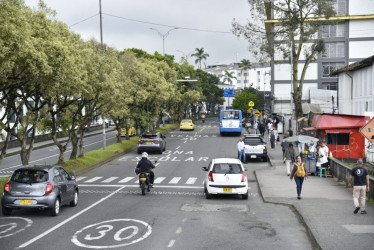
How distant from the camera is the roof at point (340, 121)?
32.6 metres

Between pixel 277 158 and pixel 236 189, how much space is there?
16.6 meters

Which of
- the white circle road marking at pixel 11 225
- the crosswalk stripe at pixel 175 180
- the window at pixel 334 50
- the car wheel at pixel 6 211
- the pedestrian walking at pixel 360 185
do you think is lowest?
the crosswalk stripe at pixel 175 180

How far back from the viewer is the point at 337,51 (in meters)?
74.1

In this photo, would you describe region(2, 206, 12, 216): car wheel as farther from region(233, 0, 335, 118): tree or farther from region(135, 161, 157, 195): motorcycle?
region(233, 0, 335, 118): tree

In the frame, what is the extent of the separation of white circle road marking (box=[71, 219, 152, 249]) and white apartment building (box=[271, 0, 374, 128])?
5803cm

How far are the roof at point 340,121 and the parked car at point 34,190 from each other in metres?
22.6

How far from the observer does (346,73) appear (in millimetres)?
44125

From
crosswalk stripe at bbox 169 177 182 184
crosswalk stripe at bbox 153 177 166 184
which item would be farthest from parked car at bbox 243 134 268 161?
crosswalk stripe at bbox 153 177 166 184

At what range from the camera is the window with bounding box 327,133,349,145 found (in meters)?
33.8

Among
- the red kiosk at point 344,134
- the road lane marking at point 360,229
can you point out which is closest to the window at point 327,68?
the red kiosk at point 344,134

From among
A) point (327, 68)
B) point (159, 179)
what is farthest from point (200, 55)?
point (159, 179)

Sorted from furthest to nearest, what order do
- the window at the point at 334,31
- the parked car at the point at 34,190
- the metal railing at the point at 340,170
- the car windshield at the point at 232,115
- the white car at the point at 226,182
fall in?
1. the window at the point at 334,31
2. the car windshield at the point at 232,115
3. the metal railing at the point at 340,170
4. the white car at the point at 226,182
5. the parked car at the point at 34,190

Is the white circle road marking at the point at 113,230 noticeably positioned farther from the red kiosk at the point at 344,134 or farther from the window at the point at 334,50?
the window at the point at 334,50

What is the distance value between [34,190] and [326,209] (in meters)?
9.18
